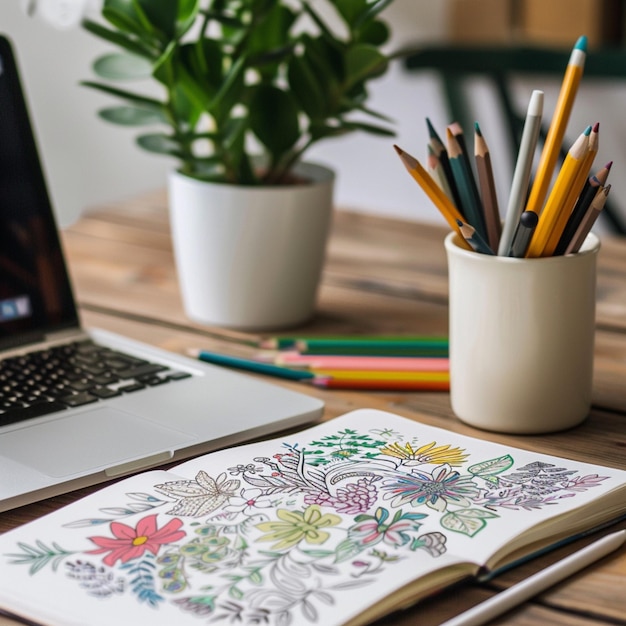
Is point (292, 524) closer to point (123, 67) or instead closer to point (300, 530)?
point (300, 530)

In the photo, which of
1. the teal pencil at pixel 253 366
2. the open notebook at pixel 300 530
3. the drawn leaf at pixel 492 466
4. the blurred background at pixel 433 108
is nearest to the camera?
the open notebook at pixel 300 530

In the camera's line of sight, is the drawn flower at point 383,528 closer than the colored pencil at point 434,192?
Yes

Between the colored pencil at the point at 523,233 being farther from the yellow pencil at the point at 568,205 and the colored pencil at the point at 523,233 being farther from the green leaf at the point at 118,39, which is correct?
the green leaf at the point at 118,39

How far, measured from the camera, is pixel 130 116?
942mm

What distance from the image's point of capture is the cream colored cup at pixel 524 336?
693 mm

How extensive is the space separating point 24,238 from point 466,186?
378 millimetres

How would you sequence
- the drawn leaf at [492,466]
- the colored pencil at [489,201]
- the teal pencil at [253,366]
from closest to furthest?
1. the drawn leaf at [492,466]
2. the colored pencil at [489,201]
3. the teal pencil at [253,366]

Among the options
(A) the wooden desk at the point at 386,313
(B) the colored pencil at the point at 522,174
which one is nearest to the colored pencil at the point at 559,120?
(B) the colored pencil at the point at 522,174

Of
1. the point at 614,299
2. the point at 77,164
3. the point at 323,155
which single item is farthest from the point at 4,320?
the point at 323,155

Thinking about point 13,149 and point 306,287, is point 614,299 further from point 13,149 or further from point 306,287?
Result: point 13,149

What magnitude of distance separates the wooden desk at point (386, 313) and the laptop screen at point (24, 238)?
0.33ft

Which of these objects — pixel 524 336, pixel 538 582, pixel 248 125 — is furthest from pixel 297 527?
pixel 248 125

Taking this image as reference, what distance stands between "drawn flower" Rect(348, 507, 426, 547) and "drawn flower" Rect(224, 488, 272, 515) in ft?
0.18

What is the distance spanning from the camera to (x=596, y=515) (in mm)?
576
